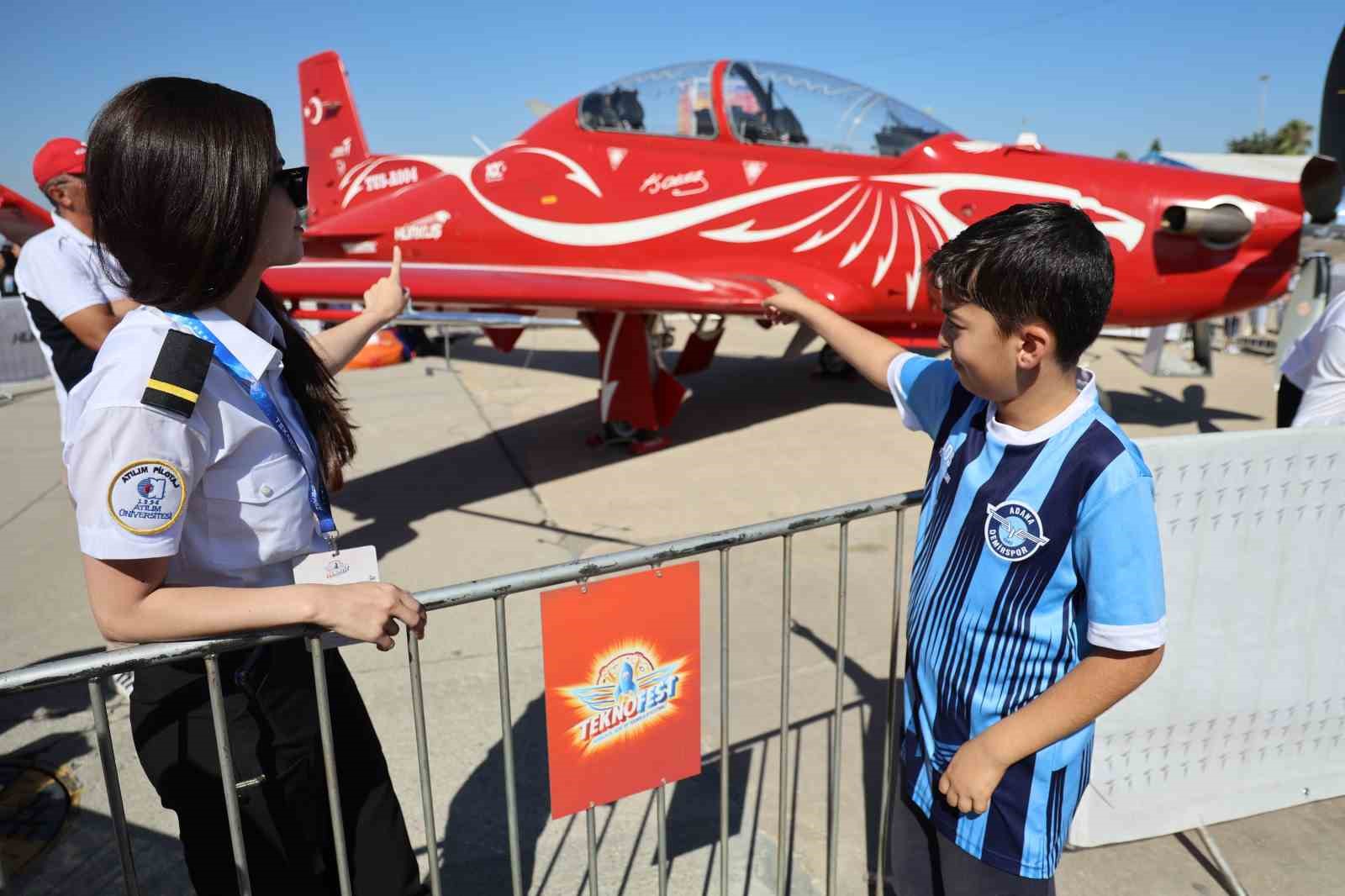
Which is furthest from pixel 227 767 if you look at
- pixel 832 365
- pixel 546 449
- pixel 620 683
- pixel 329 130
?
pixel 329 130

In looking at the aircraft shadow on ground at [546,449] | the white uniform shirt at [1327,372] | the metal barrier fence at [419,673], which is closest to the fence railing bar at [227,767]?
the metal barrier fence at [419,673]

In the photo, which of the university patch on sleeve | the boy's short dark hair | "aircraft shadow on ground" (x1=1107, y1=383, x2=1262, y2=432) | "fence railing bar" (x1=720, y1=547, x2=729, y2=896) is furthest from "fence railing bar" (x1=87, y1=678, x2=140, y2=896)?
"aircraft shadow on ground" (x1=1107, y1=383, x2=1262, y2=432)

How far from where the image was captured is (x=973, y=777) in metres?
1.42

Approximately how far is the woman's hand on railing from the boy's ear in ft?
3.60

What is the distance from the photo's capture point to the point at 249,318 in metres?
1.51

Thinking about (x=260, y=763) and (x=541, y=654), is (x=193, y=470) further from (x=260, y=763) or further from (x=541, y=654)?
(x=541, y=654)

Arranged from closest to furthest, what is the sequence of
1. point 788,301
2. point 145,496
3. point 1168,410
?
point 145,496, point 788,301, point 1168,410

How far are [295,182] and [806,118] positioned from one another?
6.30m

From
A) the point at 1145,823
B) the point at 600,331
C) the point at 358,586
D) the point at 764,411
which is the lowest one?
the point at 764,411

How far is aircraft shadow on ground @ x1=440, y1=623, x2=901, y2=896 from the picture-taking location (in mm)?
2488

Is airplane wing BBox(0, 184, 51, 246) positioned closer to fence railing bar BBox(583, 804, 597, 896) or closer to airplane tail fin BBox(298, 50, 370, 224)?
fence railing bar BBox(583, 804, 597, 896)

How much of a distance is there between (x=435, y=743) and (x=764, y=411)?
6282mm

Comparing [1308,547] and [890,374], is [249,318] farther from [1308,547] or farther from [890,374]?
[1308,547]

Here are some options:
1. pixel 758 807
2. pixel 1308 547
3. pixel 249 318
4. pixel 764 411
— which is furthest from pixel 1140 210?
pixel 249 318
